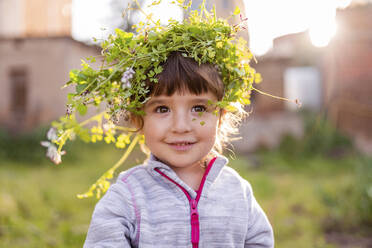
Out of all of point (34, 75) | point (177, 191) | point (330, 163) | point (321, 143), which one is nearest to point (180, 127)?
point (177, 191)

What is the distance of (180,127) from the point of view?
1.82 meters

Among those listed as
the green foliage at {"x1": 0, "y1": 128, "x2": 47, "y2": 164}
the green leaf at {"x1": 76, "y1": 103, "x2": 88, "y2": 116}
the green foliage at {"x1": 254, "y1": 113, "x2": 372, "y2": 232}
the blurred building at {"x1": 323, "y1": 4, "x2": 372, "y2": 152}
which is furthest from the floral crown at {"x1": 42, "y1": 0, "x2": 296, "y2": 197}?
the blurred building at {"x1": 323, "y1": 4, "x2": 372, "y2": 152}

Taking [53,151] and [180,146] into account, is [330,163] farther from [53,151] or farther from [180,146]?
[53,151]

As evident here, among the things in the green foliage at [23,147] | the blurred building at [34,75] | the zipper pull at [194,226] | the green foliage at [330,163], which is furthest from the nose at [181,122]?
the blurred building at [34,75]

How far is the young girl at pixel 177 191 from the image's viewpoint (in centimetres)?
179

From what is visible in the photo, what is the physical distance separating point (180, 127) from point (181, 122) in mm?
24

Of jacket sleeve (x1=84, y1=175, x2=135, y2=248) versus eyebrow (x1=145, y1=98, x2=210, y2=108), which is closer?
jacket sleeve (x1=84, y1=175, x2=135, y2=248)

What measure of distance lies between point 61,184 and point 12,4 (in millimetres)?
12519

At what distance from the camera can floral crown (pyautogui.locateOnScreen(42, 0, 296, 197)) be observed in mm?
1811

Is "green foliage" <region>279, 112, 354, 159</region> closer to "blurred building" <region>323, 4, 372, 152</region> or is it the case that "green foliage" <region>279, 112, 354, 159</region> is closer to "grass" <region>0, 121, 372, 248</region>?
"blurred building" <region>323, 4, 372, 152</region>

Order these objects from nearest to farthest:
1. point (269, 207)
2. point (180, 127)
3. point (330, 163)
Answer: point (180, 127)
point (269, 207)
point (330, 163)

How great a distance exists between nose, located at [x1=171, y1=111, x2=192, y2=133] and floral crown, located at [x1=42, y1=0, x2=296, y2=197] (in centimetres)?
17

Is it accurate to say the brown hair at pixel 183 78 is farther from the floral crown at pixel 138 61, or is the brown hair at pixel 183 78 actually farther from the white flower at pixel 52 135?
the white flower at pixel 52 135

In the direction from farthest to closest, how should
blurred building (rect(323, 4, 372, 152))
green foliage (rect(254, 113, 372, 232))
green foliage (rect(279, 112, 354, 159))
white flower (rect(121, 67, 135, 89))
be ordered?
1. green foliage (rect(279, 112, 354, 159))
2. blurred building (rect(323, 4, 372, 152))
3. green foliage (rect(254, 113, 372, 232))
4. white flower (rect(121, 67, 135, 89))
